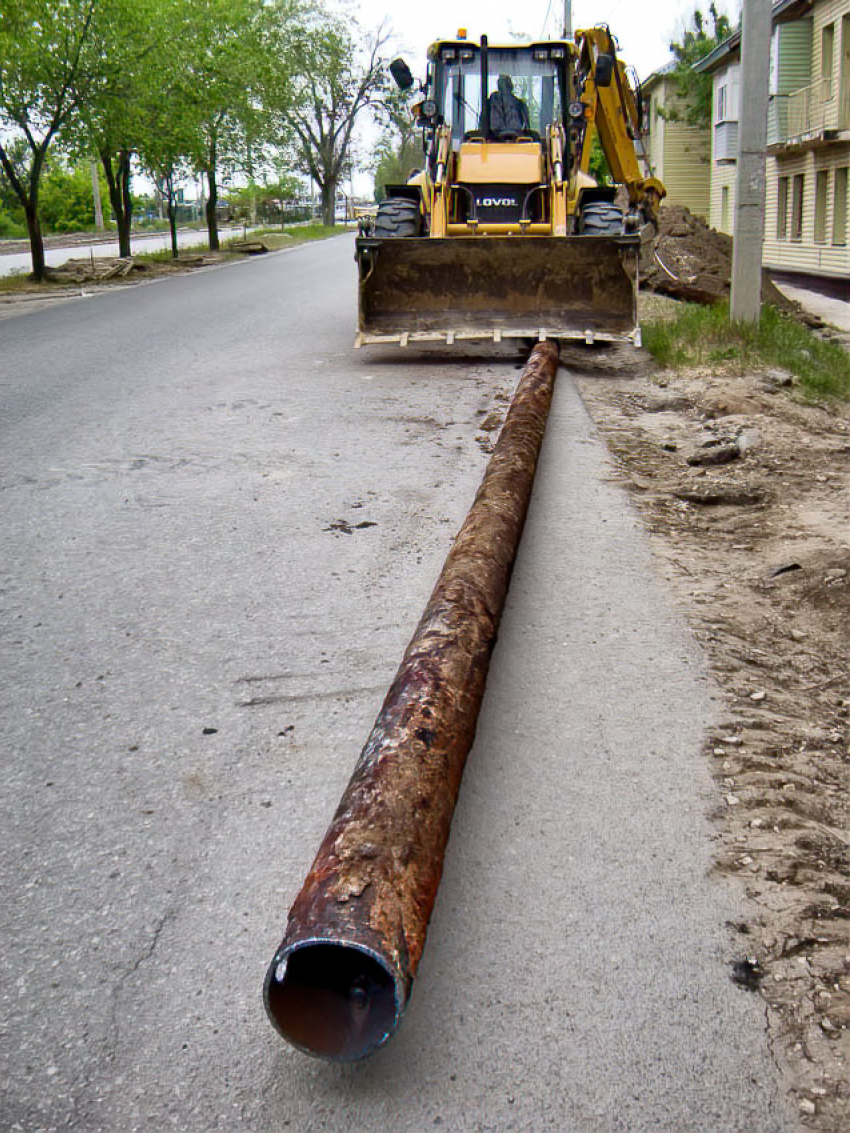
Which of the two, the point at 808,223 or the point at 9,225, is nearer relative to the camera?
the point at 808,223

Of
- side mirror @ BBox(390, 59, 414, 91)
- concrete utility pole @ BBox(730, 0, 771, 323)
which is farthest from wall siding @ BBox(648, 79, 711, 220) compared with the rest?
concrete utility pole @ BBox(730, 0, 771, 323)

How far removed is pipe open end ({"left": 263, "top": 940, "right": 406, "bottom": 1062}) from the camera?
79.4 inches

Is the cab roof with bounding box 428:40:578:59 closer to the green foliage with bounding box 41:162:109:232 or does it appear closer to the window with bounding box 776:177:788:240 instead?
the window with bounding box 776:177:788:240

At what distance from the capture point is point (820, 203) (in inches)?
1028

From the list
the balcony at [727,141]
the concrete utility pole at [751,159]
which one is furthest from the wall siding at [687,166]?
the concrete utility pole at [751,159]

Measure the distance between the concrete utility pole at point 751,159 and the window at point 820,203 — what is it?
54.8 feet

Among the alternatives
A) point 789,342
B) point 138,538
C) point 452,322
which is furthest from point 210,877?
point 789,342

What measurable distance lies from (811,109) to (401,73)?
58.1 ft

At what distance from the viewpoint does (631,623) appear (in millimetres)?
4109

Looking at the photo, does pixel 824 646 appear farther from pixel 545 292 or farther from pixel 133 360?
pixel 133 360

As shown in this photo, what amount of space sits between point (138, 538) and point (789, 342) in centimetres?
732

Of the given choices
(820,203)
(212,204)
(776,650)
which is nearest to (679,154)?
(212,204)

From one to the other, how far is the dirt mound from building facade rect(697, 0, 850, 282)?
19.3 ft

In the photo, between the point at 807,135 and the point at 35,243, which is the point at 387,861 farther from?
the point at 807,135
